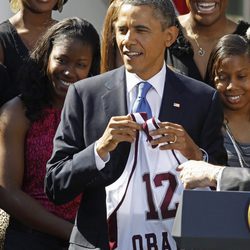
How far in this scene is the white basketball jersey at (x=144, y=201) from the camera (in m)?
3.88

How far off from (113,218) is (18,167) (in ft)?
3.08

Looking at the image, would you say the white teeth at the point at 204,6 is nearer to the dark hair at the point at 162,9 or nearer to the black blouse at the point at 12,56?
the black blouse at the point at 12,56

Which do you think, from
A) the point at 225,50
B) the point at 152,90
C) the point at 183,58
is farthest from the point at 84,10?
the point at 152,90

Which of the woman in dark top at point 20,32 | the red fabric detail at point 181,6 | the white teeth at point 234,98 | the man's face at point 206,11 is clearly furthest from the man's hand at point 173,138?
the red fabric detail at point 181,6

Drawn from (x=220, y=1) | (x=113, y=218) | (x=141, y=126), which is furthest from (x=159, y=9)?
(x=220, y=1)

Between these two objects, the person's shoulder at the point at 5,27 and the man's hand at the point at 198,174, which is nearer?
the man's hand at the point at 198,174

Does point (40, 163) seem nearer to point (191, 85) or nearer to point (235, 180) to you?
point (191, 85)

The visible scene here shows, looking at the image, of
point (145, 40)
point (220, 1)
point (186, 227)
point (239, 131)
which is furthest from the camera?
point (220, 1)

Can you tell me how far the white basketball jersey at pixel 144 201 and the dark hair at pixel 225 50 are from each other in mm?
1261

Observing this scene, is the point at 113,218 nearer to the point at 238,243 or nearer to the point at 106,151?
the point at 106,151

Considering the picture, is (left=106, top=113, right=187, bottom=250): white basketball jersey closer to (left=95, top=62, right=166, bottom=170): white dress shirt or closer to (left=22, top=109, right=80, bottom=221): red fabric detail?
(left=95, top=62, right=166, bottom=170): white dress shirt

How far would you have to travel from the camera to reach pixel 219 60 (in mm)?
5102

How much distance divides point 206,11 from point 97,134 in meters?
1.60

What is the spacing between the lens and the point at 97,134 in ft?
13.1
